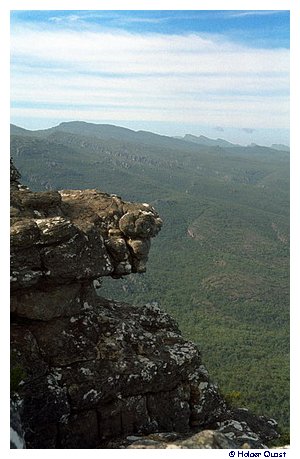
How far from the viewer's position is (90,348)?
12.2 meters

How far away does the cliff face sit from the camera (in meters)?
10.8

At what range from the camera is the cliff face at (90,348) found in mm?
10781

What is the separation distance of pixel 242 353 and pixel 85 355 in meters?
50.1

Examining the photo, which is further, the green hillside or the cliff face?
the green hillside

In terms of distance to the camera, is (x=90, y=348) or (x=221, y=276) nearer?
(x=90, y=348)

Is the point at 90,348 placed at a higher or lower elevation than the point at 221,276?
higher

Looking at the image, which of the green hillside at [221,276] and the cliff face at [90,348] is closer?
the cliff face at [90,348]
